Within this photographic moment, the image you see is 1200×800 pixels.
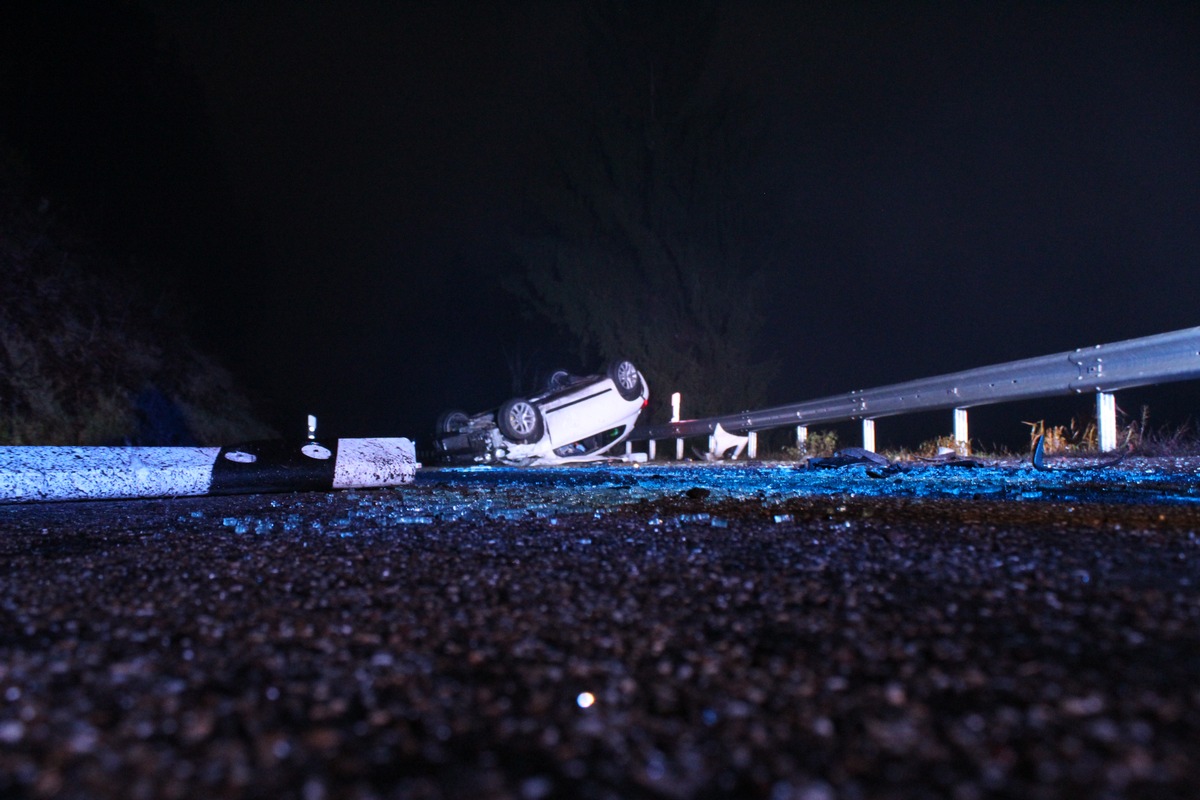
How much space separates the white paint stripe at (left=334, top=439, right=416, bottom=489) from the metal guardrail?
4.79 m

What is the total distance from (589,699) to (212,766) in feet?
1.51

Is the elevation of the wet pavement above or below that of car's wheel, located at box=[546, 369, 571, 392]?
below

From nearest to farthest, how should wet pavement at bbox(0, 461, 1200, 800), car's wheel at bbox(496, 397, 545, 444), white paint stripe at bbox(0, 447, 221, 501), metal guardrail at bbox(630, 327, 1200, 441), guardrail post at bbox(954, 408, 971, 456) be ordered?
wet pavement at bbox(0, 461, 1200, 800) < white paint stripe at bbox(0, 447, 221, 501) < metal guardrail at bbox(630, 327, 1200, 441) < guardrail post at bbox(954, 408, 971, 456) < car's wheel at bbox(496, 397, 545, 444)

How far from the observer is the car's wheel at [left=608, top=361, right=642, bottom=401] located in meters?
10.6

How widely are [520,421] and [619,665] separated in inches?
337

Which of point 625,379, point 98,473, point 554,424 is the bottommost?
point 98,473

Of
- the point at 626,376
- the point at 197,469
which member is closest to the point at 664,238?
the point at 626,376

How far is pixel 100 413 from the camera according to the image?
29.4 ft

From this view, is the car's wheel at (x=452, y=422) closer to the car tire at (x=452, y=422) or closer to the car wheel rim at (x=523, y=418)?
the car tire at (x=452, y=422)

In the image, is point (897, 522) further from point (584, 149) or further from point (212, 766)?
point (584, 149)

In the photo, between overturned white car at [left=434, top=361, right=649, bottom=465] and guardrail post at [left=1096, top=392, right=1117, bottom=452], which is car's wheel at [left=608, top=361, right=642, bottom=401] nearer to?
overturned white car at [left=434, top=361, right=649, bottom=465]

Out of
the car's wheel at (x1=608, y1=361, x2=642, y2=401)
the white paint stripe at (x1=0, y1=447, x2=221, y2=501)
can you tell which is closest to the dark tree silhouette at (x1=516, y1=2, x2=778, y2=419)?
the car's wheel at (x1=608, y1=361, x2=642, y2=401)

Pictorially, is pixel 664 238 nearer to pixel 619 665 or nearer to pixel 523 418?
pixel 523 418

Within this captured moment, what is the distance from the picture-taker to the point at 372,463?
215 inches
